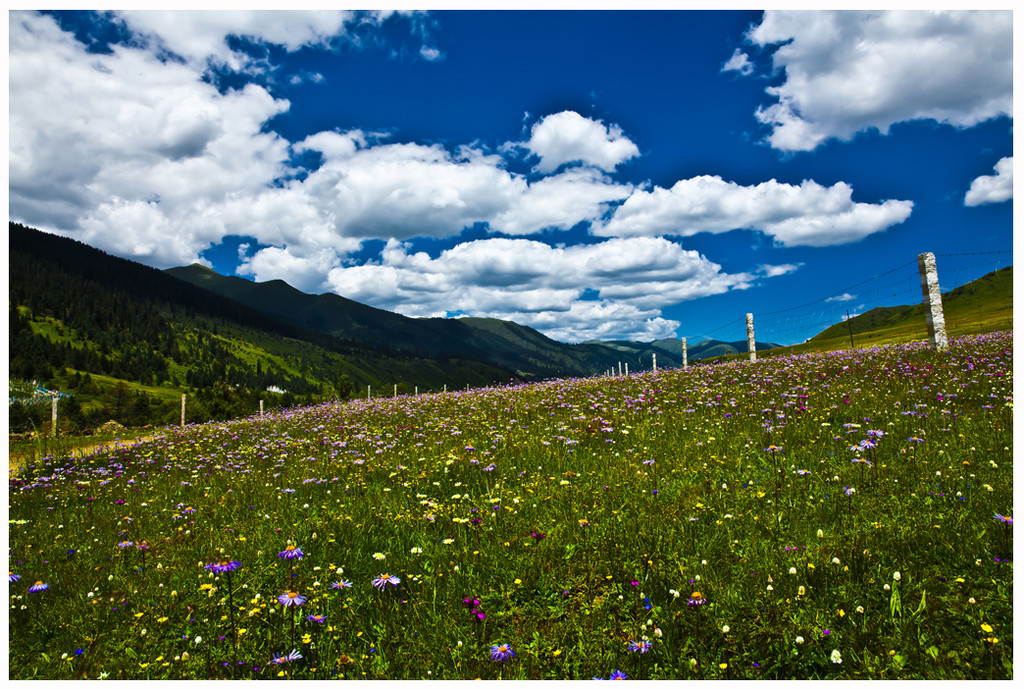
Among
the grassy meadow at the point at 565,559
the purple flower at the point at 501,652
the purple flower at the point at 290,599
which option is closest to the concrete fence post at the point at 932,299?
the grassy meadow at the point at 565,559

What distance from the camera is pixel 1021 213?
3486 millimetres

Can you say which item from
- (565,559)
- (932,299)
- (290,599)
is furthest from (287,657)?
(932,299)

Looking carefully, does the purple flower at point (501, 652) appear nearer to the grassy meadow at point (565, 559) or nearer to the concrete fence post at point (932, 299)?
the grassy meadow at point (565, 559)

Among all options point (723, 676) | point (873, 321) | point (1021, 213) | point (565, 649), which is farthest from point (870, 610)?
point (873, 321)

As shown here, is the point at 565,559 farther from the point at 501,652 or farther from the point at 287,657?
the point at 287,657

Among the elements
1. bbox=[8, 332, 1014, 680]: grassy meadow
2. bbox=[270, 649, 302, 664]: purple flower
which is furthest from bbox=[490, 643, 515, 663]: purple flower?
bbox=[270, 649, 302, 664]: purple flower

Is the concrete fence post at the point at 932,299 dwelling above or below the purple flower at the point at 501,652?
above

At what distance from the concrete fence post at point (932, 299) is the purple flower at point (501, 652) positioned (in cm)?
1590

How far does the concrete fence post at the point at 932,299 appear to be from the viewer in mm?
13950

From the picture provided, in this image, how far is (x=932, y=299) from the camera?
14336 mm

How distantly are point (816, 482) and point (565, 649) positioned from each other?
3722mm

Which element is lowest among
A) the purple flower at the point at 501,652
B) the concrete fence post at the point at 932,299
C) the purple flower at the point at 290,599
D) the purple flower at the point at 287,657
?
the purple flower at the point at 501,652

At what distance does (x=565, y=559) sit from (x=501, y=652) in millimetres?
1274

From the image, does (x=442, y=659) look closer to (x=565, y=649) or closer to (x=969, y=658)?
(x=565, y=649)
